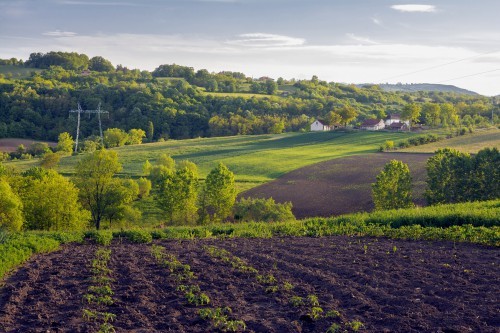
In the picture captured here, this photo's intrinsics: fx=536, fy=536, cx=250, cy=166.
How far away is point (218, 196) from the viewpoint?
46.6 metres

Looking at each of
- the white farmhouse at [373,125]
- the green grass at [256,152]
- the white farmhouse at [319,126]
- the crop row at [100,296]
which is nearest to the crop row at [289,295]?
the crop row at [100,296]

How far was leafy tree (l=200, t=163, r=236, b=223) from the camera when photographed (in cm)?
4669

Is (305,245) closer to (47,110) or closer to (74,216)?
(74,216)

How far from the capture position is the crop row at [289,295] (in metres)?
12.6

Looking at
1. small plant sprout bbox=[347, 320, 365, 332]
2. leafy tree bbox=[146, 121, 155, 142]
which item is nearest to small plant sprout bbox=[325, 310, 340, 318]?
small plant sprout bbox=[347, 320, 365, 332]

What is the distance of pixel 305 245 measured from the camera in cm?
2180

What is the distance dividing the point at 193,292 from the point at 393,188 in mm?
33449

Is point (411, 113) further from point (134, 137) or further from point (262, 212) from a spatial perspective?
point (262, 212)

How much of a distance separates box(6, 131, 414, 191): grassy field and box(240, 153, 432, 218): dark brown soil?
359 cm

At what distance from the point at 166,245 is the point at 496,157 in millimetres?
33076

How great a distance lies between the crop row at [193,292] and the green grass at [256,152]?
40.1 meters

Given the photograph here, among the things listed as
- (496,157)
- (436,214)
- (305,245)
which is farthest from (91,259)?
(496,157)

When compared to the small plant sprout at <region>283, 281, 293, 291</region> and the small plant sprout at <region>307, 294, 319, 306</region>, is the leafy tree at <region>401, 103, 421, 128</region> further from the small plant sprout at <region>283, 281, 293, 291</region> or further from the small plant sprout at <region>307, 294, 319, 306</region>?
the small plant sprout at <region>307, 294, 319, 306</region>

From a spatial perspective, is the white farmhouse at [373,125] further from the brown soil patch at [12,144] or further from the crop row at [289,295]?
the crop row at [289,295]
